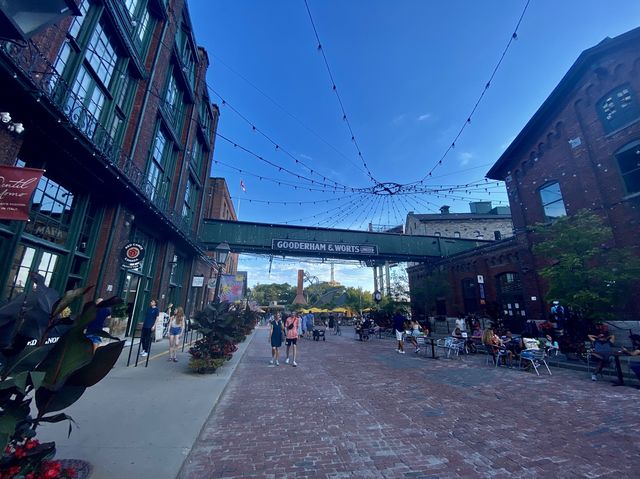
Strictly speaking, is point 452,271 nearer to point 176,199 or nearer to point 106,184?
point 176,199

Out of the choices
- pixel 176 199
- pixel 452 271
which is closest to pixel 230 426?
pixel 176 199

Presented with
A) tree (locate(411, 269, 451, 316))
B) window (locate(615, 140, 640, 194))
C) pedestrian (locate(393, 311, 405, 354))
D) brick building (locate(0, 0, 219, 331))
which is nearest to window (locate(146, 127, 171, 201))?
brick building (locate(0, 0, 219, 331))

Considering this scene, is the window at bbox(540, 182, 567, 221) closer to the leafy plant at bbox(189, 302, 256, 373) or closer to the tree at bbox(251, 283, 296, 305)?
the leafy plant at bbox(189, 302, 256, 373)

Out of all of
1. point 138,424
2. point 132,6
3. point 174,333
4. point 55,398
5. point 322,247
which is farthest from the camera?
point 322,247

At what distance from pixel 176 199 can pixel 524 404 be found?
59.4ft

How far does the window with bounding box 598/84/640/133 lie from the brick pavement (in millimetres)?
12683

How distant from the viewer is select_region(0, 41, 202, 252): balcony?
6.30m

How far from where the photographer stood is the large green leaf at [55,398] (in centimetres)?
189

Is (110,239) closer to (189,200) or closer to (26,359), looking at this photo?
(26,359)

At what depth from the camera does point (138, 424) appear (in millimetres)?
4449

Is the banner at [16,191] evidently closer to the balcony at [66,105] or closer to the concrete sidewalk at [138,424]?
the balcony at [66,105]

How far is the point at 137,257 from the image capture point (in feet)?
33.5

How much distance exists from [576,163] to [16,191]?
21.7 m

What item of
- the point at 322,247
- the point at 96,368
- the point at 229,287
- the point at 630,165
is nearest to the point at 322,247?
the point at 322,247
